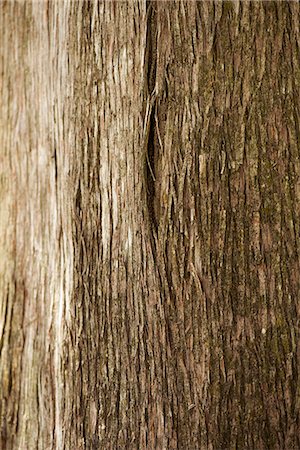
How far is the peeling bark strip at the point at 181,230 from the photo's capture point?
2.28 meters

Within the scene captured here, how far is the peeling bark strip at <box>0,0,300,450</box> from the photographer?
7.48 ft

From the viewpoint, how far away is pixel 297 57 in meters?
2.34

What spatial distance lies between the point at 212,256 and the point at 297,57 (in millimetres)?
841

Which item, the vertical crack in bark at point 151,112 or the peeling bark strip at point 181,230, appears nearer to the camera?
the peeling bark strip at point 181,230

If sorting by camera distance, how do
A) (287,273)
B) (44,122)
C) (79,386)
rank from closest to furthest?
(287,273) → (79,386) → (44,122)

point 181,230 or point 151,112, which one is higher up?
point 151,112

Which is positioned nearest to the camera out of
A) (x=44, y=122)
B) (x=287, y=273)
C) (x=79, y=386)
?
(x=287, y=273)

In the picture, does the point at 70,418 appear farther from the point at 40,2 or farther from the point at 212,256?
the point at 40,2

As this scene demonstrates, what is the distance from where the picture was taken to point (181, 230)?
7.69 ft

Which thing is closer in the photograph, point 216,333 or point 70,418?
point 216,333

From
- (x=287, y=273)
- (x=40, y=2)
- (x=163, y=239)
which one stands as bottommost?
(x=287, y=273)

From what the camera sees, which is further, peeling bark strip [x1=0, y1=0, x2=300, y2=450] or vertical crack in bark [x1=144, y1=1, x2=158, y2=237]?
vertical crack in bark [x1=144, y1=1, x2=158, y2=237]

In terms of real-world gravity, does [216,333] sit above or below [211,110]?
below

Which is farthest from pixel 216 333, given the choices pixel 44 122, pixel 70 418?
pixel 44 122
